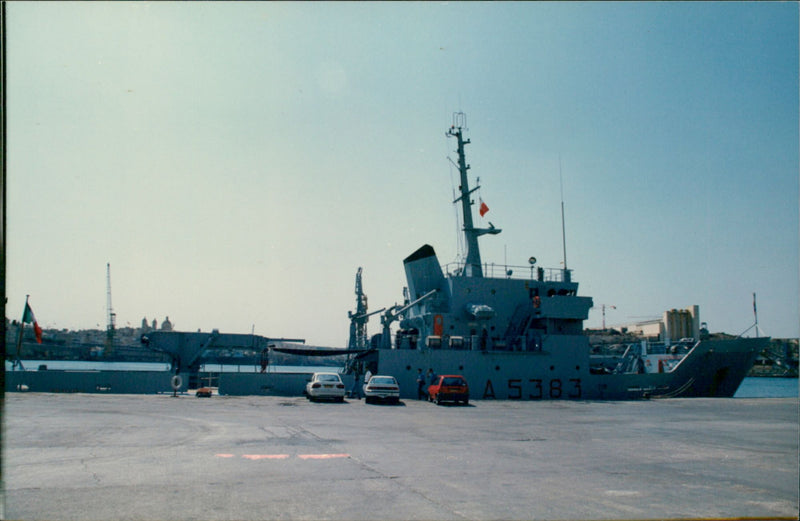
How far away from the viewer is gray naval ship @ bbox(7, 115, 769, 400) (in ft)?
97.0

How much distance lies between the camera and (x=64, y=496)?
23.5 feet

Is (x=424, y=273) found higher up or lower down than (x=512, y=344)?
higher up

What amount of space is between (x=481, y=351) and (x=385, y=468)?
2101cm

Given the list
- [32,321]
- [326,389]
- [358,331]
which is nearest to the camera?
[32,321]

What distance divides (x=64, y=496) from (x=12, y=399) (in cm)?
1921

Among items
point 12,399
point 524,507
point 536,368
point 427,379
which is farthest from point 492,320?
point 524,507

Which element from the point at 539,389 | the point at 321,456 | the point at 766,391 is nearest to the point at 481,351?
the point at 539,389

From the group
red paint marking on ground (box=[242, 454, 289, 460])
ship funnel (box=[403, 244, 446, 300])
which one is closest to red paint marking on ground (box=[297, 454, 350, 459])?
red paint marking on ground (box=[242, 454, 289, 460])

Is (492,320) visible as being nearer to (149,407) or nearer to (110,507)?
(149,407)

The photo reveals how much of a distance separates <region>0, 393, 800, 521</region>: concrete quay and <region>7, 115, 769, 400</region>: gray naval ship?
38.9 ft

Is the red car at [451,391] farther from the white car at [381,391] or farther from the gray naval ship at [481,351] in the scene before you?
the gray naval ship at [481,351]

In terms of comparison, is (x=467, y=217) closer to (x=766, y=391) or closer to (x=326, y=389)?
(x=326, y=389)

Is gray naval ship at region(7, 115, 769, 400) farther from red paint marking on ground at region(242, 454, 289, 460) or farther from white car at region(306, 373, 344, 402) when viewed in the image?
red paint marking on ground at region(242, 454, 289, 460)

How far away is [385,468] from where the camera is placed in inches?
370
